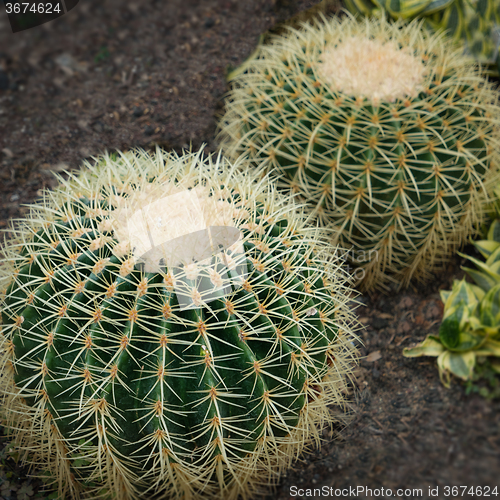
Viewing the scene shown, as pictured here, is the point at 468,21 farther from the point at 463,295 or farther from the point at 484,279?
the point at 463,295

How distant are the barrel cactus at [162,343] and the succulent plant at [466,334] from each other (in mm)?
571

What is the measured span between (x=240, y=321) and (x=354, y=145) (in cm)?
109

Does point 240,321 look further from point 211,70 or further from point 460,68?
point 211,70

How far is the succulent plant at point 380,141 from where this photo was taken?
2.17 meters

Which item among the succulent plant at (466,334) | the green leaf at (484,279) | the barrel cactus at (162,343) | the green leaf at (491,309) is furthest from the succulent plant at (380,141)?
the barrel cactus at (162,343)

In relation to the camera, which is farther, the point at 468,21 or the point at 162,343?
the point at 468,21

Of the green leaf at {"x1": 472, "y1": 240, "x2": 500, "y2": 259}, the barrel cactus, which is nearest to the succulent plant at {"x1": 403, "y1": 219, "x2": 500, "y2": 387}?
the green leaf at {"x1": 472, "y1": 240, "x2": 500, "y2": 259}

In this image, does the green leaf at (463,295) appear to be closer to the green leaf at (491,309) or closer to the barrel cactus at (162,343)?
the green leaf at (491,309)

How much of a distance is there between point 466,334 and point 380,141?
89 cm

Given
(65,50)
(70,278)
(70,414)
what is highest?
(65,50)

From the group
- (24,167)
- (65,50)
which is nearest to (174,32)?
(65,50)

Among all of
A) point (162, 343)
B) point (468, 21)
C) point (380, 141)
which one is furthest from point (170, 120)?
point (162, 343)

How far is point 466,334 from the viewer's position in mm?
1969

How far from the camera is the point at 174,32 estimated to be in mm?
3582
